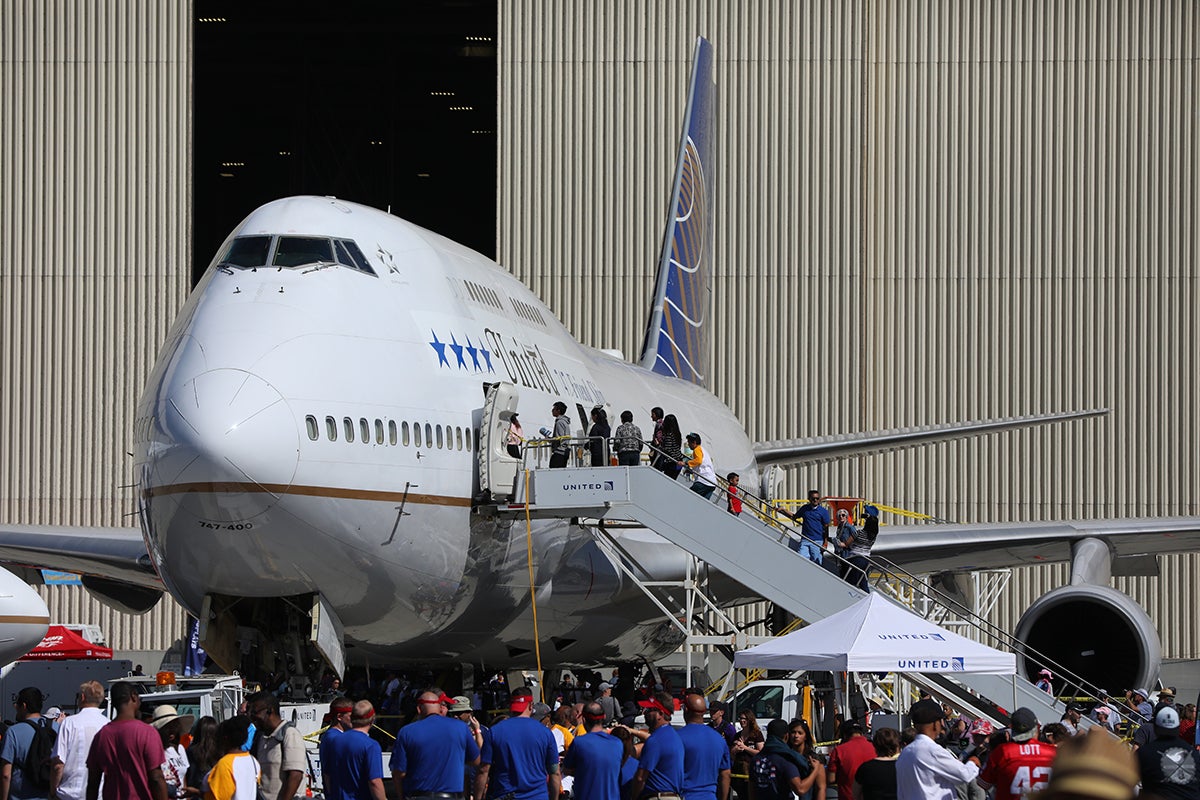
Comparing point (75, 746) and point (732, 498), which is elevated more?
point (732, 498)

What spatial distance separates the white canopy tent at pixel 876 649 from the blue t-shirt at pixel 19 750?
5.08 m

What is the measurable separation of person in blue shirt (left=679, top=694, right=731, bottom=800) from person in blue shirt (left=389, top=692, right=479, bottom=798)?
126cm

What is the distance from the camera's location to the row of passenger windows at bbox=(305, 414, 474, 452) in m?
11.9

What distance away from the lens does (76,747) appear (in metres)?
9.33

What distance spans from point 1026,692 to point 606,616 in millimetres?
4453

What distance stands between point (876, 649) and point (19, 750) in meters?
5.83

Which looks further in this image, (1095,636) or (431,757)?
(1095,636)

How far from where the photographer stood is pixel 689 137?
1012 inches

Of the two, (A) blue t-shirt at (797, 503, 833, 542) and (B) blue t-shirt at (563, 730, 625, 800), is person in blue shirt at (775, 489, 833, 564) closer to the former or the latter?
(A) blue t-shirt at (797, 503, 833, 542)

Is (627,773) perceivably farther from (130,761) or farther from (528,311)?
(528,311)

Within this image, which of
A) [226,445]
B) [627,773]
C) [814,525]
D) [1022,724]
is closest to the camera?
[1022,724]

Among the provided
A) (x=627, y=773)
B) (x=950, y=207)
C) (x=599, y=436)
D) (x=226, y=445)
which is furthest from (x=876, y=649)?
(x=950, y=207)

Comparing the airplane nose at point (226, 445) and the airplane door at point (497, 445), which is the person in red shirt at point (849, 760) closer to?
the airplane nose at point (226, 445)

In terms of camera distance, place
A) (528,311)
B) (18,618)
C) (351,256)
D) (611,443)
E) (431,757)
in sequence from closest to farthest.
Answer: (431,757)
(351,256)
(18,618)
(611,443)
(528,311)
